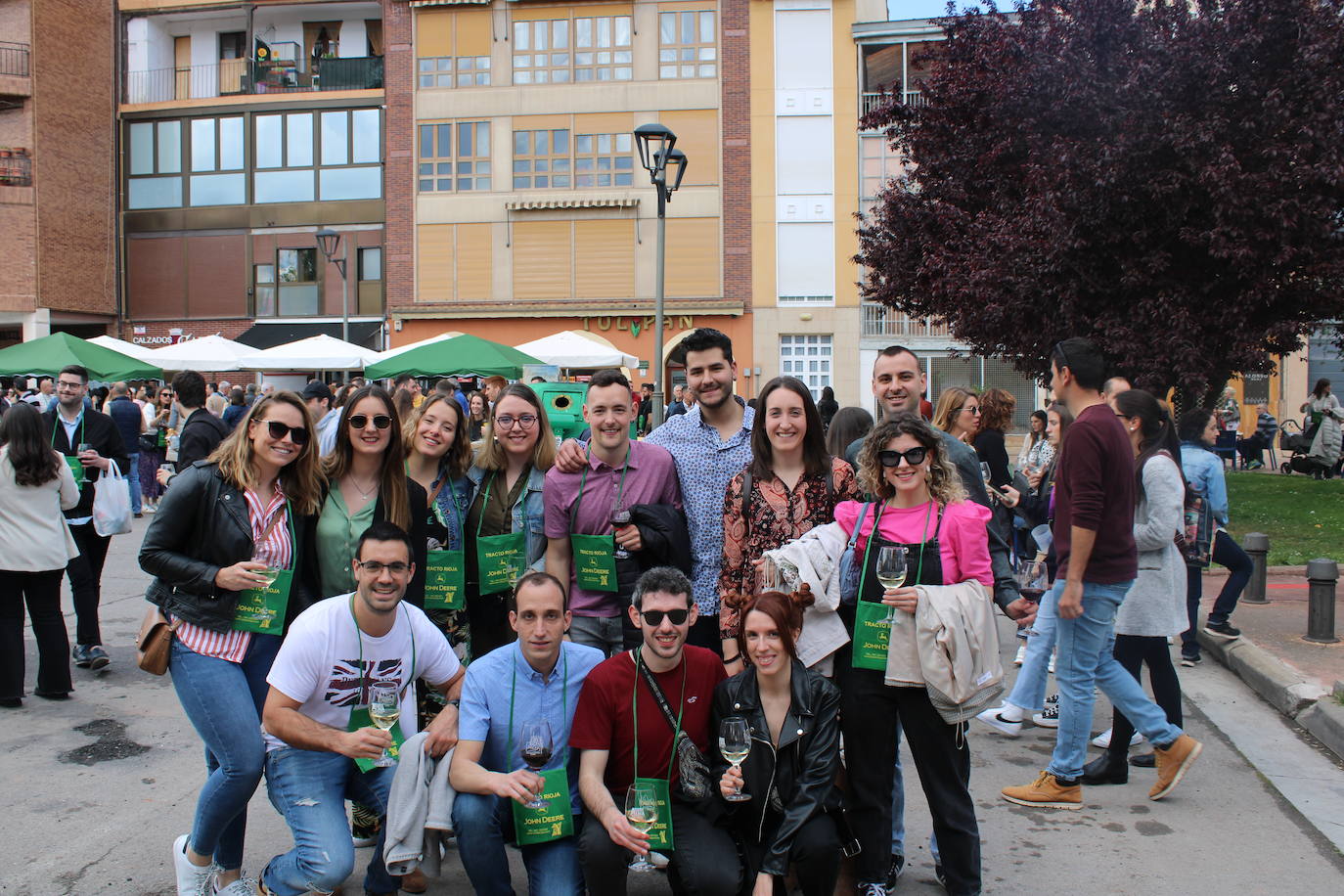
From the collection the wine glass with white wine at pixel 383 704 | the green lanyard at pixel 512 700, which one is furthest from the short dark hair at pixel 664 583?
the wine glass with white wine at pixel 383 704

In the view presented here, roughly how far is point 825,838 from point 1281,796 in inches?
115

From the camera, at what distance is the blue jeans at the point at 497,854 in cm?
383

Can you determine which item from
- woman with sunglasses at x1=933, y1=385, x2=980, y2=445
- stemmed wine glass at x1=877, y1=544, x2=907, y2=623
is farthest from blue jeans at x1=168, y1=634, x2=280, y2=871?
woman with sunglasses at x1=933, y1=385, x2=980, y2=445

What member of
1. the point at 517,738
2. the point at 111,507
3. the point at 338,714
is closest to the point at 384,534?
the point at 338,714

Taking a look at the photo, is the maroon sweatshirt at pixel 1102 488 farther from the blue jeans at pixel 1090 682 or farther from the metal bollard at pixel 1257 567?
the metal bollard at pixel 1257 567

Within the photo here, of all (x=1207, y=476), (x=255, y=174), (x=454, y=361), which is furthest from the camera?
(x=255, y=174)

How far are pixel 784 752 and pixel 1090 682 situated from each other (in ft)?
6.27

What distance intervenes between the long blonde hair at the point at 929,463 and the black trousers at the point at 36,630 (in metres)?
5.39

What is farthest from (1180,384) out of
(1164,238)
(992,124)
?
(992,124)

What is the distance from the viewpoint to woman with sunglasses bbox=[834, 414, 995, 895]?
4.01 m

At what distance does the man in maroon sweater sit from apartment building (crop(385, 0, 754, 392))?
2539 cm

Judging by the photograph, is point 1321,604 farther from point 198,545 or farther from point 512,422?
point 198,545

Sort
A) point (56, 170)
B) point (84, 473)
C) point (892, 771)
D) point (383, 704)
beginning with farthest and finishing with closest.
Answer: point (56, 170) < point (84, 473) < point (892, 771) < point (383, 704)

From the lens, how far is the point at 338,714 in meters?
4.03
